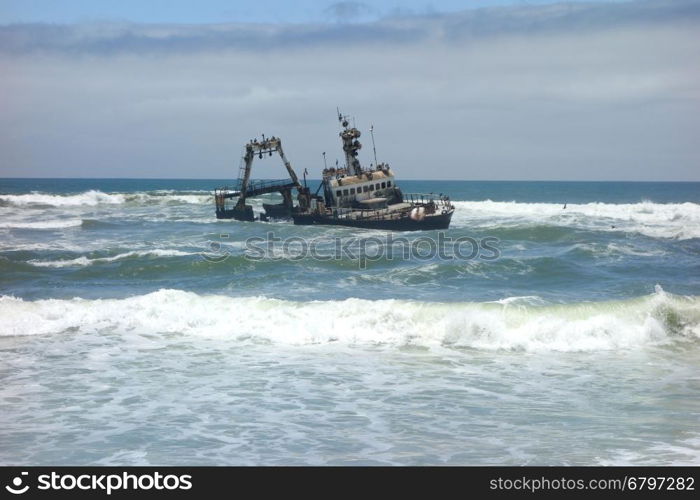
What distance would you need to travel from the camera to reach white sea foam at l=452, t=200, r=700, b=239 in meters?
50.4

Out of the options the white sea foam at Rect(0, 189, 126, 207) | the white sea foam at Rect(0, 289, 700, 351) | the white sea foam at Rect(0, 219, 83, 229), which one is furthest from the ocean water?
the white sea foam at Rect(0, 189, 126, 207)

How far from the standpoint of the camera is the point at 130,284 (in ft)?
87.5

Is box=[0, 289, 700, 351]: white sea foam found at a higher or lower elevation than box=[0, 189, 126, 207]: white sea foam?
lower

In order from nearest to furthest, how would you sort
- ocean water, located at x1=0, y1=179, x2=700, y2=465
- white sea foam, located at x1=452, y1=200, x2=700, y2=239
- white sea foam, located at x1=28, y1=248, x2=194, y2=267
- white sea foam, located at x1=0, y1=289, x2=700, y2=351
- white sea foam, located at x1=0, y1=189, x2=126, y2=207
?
1. ocean water, located at x1=0, y1=179, x2=700, y2=465
2. white sea foam, located at x1=0, y1=289, x2=700, y2=351
3. white sea foam, located at x1=28, y1=248, x2=194, y2=267
4. white sea foam, located at x1=452, y1=200, x2=700, y2=239
5. white sea foam, located at x1=0, y1=189, x2=126, y2=207

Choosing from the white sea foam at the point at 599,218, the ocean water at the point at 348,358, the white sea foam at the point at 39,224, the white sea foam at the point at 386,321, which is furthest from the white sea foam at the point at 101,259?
the white sea foam at the point at 599,218

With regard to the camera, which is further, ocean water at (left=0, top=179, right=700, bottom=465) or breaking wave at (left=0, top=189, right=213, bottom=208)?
breaking wave at (left=0, top=189, right=213, bottom=208)

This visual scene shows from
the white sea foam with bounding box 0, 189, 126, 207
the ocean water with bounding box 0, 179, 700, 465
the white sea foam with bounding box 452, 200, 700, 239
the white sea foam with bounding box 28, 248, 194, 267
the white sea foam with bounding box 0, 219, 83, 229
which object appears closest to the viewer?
the ocean water with bounding box 0, 179, 700, 465

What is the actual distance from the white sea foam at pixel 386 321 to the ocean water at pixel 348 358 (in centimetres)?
6

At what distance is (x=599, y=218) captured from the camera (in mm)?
63562

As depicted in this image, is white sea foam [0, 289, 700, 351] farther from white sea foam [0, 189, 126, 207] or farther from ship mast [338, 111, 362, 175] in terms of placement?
white sea foam [0, 189, 126, 207]

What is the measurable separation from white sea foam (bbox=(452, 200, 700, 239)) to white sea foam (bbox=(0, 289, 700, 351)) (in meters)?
27.4

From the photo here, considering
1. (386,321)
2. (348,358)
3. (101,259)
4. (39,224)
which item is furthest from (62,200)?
(348,358)

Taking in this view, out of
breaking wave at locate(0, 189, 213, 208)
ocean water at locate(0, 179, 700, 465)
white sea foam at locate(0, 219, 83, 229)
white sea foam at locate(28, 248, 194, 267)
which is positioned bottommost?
ocean water at locate(0, 179, 700, 465)

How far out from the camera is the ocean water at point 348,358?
434 inches
